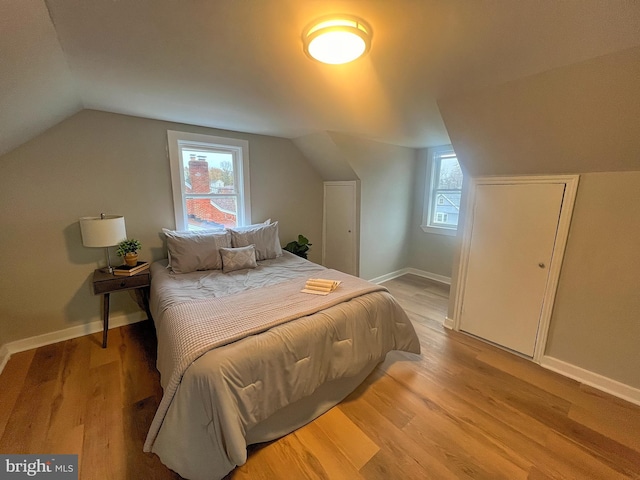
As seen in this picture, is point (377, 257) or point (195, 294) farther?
point (377, 257)

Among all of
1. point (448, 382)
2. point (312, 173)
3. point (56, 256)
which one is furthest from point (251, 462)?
point (312, 173)

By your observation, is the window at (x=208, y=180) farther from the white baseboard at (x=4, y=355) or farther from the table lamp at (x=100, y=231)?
the white baseboard at (x=4, y=355)

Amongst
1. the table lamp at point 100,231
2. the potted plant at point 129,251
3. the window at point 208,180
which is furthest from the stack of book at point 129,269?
the window at point 208,180

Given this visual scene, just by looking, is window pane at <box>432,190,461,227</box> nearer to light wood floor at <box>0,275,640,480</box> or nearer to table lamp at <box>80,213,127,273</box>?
light wood floor at <box>0,275,640,480</box>

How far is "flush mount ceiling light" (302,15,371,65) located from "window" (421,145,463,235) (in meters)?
3.09

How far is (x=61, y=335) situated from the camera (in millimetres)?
2398

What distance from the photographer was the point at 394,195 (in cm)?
405

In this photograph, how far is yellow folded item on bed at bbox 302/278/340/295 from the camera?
1.94 m

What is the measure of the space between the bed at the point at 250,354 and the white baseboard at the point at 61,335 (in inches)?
33.0

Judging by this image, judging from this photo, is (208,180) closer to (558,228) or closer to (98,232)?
(98,232)

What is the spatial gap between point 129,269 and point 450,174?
4228 millimetres

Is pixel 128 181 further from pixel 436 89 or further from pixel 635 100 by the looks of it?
pixel 635 100

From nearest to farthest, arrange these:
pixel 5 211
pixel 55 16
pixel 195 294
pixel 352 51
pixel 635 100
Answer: pixel 55 16
pixel 352 51
pixel 635 100
pixel 195 294
pixel 5 211

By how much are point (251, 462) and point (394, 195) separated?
3621 mm
